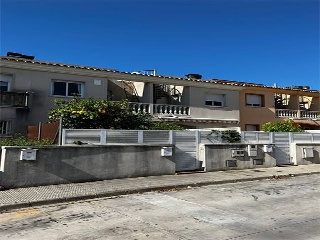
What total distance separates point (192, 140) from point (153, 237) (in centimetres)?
866

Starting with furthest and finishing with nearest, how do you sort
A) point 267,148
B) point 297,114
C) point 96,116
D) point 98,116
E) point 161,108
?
point 297,114 → point 161,108 → point 267,148 → point 98,116 → point 96,116

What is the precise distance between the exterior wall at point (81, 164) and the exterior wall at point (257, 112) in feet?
47.2

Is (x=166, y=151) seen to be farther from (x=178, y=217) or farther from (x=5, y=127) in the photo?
(x=5, y=127)

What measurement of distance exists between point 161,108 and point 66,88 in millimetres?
6183

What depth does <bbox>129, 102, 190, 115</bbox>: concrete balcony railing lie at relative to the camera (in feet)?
68.4

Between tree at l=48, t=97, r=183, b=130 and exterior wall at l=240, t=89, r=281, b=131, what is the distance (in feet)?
41.3

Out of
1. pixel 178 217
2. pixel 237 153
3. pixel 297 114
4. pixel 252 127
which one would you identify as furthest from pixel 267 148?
pixel 297 114

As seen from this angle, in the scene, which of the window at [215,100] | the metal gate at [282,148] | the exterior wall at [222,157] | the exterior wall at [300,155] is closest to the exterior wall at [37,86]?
the exterior wall at [222,157]

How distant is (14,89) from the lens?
17250mm

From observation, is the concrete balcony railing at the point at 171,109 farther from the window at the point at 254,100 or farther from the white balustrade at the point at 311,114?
the white balustrade at the point at 311,114

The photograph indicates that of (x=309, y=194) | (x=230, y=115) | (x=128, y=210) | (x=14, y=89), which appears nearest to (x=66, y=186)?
(x=128, y=210)

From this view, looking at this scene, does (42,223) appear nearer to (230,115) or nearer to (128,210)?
(128,210)

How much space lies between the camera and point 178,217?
22.2 ft

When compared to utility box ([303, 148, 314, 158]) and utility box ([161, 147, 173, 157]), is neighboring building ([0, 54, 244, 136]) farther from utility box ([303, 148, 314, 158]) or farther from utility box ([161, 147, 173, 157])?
utility box ([161, 147, 173, 157])
